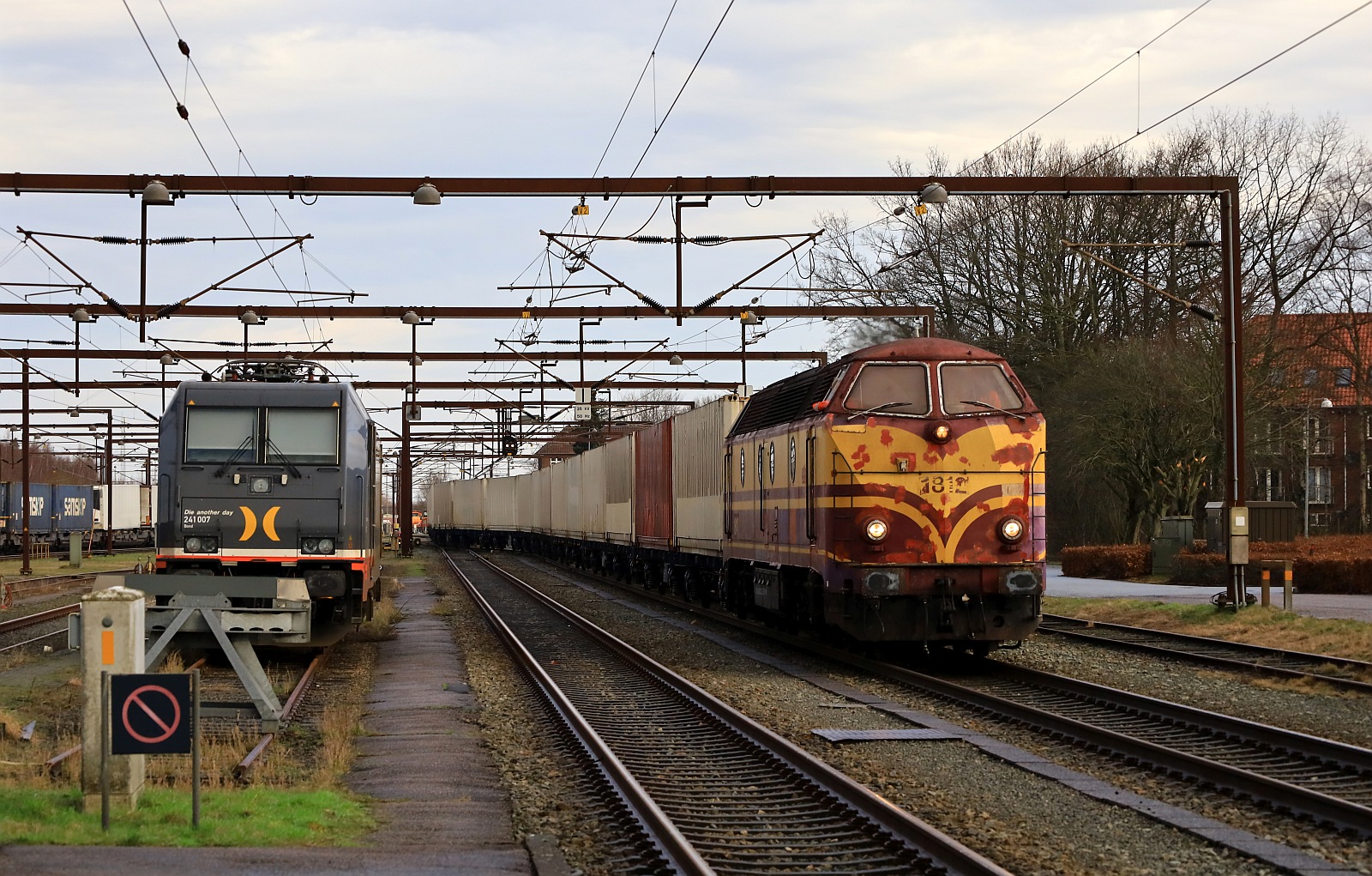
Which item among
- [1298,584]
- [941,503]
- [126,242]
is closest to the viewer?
[941,503]

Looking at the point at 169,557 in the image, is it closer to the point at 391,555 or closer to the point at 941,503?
the point at 941,503

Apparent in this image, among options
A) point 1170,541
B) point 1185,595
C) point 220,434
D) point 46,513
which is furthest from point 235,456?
point 46,513

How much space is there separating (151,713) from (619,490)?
92.3 feet

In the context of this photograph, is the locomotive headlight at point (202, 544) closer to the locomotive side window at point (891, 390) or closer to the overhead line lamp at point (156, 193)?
the overhead line lamp at point (156, 193)

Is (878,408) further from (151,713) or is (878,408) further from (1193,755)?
(151,713)

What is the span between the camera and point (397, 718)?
42.5 feet

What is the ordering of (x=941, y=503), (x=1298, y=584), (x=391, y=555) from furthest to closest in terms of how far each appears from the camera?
(x=391, y=555) < (x=1298, y=584) < (x=941, y=503)

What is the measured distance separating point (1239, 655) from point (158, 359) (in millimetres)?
26131

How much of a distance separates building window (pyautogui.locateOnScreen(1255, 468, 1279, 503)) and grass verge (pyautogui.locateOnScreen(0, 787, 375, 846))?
51.3m

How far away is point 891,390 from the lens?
1577 centimetres

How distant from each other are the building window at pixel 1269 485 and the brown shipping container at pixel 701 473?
3460cm

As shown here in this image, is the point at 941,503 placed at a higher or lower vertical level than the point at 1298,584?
higher

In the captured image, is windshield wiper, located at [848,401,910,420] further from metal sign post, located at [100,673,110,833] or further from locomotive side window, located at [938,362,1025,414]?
metal sign post, located at [100,673,110,833]

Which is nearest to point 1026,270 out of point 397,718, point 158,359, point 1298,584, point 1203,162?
point 1203,162
